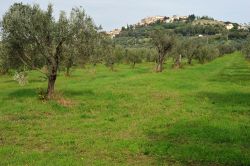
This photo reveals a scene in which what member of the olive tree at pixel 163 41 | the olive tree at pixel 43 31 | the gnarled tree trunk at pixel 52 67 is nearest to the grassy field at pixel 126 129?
the gnarled tree trunk at pixel 52 67

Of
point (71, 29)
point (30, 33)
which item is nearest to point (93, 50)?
point (71, 29)

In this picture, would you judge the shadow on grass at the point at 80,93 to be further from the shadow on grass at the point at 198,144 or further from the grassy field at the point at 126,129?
the shadow on grass at the point at 198,144

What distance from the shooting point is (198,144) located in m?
20.2

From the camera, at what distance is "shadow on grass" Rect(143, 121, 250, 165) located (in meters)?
17.6

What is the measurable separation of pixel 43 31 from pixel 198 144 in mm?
19844

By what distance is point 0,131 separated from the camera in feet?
78.0

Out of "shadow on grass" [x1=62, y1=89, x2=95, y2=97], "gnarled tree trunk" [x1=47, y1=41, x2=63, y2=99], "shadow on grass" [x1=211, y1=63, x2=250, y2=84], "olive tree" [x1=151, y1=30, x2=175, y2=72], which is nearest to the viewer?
"gnarled tree trunk" [x1=47, y1=41, x2=63, y2=99]

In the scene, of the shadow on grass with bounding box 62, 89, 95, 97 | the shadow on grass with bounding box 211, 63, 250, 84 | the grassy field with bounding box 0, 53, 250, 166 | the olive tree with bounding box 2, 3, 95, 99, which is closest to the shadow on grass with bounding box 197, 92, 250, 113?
the grassy field with bounding box 0, 53, 250, 166

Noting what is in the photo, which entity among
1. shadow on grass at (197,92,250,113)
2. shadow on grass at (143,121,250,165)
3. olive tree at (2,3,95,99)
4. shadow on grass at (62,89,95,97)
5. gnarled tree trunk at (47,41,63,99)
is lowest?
shadow on grass at (143,121,250,165)

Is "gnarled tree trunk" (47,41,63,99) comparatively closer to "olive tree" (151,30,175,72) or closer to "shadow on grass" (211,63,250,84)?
"shadow on grass" (211,63,250,84)

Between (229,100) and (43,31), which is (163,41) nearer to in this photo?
(229,100)

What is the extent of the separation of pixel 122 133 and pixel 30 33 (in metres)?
16.1

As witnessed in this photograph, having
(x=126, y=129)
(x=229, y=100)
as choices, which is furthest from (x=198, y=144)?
(x=229, y=100)

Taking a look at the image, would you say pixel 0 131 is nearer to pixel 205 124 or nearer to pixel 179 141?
pixel 179 141
